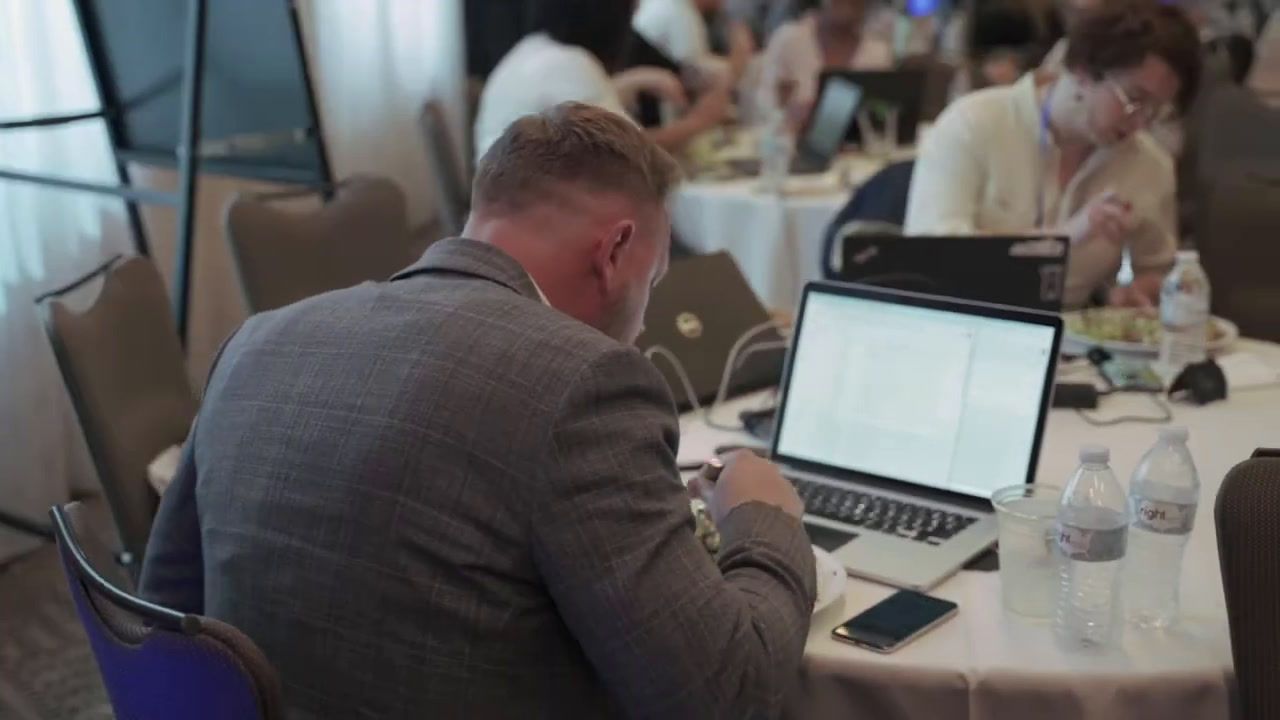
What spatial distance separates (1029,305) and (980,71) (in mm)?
4244

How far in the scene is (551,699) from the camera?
123cm

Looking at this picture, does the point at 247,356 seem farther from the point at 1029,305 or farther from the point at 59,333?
the point at 1029,305

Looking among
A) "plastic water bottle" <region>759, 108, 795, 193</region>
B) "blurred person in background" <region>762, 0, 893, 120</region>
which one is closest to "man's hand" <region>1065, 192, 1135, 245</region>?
"plastic water bottle" <region>759, 108, 795, 193</region>

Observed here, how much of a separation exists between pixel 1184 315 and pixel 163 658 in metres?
1.81

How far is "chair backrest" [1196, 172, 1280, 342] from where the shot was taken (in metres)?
3.01

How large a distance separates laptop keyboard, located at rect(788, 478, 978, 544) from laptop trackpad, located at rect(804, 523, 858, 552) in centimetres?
3

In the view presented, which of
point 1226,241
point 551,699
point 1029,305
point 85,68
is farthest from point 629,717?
point 85,68

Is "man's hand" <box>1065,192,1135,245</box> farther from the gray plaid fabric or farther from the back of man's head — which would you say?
the gray plaid fabric

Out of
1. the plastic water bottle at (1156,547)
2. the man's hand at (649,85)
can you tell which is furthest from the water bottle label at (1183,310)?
the man's hand at (649,85)

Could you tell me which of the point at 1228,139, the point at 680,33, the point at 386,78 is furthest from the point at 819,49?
the point at 386,78

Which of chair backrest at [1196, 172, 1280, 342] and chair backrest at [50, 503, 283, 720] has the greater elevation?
chair backrest at [50, 503, 283, 720]

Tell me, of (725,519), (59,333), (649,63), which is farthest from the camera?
(649,63)

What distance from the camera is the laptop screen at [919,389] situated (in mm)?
1694

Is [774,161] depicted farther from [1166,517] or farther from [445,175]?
[1166,517]
